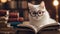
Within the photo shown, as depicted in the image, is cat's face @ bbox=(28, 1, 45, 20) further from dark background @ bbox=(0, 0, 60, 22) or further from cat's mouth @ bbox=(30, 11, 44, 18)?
dark background @ bbox=(0, 0, 60, 22)

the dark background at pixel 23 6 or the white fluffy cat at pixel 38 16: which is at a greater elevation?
the dark background at pixel 23 6

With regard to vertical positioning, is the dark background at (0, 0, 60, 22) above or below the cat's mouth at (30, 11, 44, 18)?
above

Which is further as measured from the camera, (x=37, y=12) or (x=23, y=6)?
(x=23, y=6)

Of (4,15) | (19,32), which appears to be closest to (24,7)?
(4,15)

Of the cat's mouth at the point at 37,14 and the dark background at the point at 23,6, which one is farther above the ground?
the dark background at the point at 23,6

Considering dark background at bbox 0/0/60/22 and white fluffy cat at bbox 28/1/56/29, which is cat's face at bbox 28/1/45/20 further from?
dark background at bbox 0/0/60/22

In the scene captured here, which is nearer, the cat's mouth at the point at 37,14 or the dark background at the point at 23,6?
the cat's mouth at the point at 37,14

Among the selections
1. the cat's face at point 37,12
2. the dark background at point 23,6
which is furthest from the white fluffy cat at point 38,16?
the dark background at point 23,6

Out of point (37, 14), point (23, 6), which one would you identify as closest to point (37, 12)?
point (37, 14)

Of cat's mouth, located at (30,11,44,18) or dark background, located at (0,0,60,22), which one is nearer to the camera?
cat's mouth, located at (30,11,44,18)

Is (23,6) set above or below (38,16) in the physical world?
above

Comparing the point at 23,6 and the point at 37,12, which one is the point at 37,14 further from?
the point at 23,6

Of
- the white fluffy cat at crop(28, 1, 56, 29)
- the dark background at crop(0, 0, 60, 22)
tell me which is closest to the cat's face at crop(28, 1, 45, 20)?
the white fluffy cat at crop(28, 1, 56, 29)

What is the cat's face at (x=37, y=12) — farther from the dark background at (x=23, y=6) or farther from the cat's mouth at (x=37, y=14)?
the dark background at (x=23, y=6)
